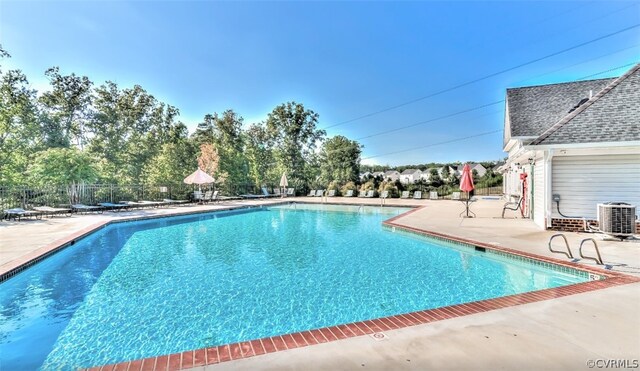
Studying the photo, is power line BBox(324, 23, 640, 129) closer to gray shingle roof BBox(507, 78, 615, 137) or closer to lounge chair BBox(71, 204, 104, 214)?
gray shingle roof BBox(507, 78, 615, 137)

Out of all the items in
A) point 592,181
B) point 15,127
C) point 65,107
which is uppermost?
point 65,107

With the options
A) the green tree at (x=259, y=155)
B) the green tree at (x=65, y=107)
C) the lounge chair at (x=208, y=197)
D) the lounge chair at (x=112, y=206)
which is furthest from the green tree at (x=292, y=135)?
the lounge chair at (x=112, y=206)

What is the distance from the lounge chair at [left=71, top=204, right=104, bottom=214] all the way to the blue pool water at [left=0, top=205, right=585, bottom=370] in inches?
253

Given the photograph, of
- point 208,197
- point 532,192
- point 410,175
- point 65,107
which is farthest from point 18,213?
point 410,175

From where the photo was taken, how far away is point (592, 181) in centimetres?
828

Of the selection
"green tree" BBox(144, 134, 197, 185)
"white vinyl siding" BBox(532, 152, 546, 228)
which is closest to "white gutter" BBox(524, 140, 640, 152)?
"white vinyl siding" BBox(532, 152, 546, 228)

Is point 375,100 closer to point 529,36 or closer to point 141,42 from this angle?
point 529,36

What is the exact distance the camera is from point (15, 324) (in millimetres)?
4008

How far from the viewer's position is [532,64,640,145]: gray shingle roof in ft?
25.9

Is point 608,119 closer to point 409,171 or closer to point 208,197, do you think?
point 208,197

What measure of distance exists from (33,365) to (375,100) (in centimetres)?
2795

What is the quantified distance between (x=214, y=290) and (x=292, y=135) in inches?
948

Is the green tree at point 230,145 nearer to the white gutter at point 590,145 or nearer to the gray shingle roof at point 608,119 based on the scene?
the white gutter at point 590,145

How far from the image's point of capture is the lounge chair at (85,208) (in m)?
13.9
